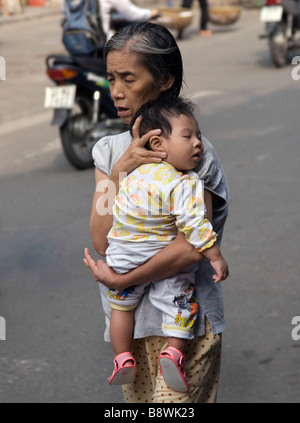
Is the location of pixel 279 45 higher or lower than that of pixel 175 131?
lower

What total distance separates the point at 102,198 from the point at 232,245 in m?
2.93

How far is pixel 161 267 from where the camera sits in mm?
2209

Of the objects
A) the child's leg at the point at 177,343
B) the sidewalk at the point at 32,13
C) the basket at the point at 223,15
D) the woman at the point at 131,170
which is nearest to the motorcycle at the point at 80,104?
the woman at the point at 131,170

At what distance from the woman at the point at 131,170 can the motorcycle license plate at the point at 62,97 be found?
4.37 metres

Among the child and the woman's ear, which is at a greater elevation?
the woman's ear

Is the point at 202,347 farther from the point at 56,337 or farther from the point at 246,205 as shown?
the point at 246,205

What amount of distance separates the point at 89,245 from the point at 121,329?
291 cm

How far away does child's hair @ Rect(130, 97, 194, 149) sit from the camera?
7.14 feet

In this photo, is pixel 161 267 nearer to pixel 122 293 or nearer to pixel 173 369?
pixel 122 293

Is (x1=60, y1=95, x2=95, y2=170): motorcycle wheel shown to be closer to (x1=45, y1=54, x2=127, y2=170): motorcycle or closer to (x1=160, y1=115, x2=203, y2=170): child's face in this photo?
(x1=45, y1=54, x2=127, y2=170): motorcycle

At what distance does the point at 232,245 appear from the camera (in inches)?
202

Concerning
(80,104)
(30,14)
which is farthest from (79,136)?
(30,14)

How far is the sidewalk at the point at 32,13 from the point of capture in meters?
18.6

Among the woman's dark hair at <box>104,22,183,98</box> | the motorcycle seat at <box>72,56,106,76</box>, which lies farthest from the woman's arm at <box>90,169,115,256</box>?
the motorcycle seat at <box>72,56,106,76</box>
